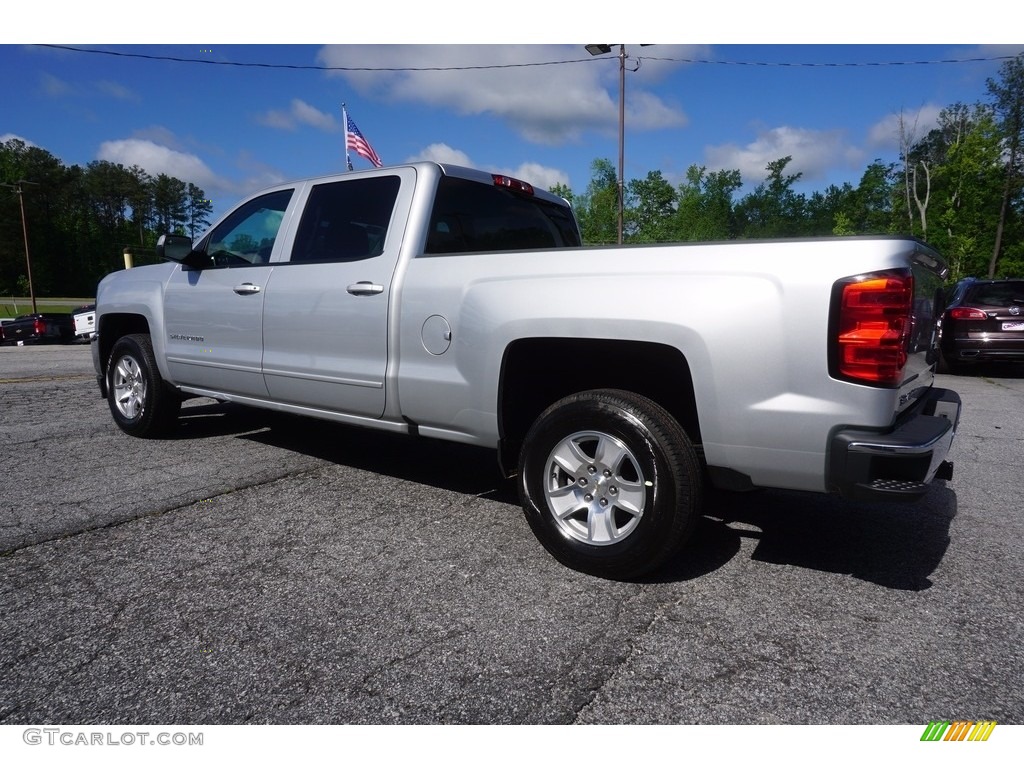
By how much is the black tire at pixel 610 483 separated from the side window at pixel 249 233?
2.58m

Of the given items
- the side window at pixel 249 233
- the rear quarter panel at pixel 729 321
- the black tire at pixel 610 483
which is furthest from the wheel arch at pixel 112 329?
the black tire at pixel 610 483

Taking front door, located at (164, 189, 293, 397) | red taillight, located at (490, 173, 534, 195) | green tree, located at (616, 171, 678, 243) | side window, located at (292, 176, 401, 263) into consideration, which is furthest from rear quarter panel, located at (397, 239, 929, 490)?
green tree, located at (616, 171, 678, 243)

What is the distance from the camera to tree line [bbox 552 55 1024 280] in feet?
108

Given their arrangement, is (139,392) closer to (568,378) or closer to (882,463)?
(568,378)

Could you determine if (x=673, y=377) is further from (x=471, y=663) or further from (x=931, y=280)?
(x=471, y=663)

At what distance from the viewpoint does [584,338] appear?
292 cm

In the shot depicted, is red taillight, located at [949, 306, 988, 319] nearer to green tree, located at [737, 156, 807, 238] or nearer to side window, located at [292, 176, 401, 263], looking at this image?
side window, located at [292, 176, 401, 263]

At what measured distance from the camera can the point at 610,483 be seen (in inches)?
113

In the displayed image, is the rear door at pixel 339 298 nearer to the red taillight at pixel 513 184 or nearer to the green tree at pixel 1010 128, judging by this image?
the red taillight at pixel 513 184

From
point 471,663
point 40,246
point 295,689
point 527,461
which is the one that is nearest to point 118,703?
point 295,689

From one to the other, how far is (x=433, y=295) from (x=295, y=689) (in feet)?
6.46

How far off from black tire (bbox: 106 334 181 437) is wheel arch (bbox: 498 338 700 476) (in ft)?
10.8

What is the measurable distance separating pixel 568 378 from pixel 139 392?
3.82m

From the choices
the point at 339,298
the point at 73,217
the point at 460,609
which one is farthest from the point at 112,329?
the point at 73,217
